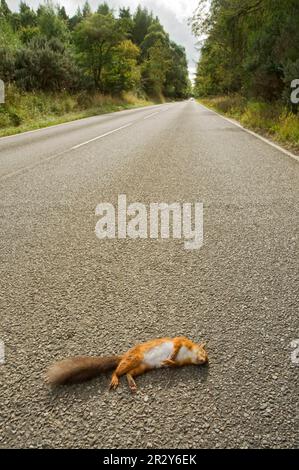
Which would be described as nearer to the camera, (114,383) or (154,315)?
(114,383)

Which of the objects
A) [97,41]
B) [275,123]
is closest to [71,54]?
[97,41]

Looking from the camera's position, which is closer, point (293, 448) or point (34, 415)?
point (293, 448)

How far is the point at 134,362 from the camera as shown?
156 centimetres

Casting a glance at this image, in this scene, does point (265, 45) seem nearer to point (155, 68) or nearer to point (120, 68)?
point (120, 68)

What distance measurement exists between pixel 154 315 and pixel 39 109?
1877cm

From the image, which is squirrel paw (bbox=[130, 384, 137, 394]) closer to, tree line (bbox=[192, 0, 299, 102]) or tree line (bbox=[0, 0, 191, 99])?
tree line (bbox=[192, 0, 299, 102])

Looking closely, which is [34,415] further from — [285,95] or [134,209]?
[285,95]

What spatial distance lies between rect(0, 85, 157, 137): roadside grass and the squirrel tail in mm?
11934

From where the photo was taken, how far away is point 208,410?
135 cm

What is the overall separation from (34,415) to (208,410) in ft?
2.39

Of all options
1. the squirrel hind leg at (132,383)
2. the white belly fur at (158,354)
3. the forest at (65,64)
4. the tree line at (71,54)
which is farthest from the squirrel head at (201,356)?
the tree line at (71,54)

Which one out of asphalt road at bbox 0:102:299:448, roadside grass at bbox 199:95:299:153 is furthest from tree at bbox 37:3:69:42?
asphalt road at bbox 0:102:299:448

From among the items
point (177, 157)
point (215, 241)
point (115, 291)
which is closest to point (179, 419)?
point (115, 291)

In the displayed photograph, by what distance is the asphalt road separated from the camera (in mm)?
1302
